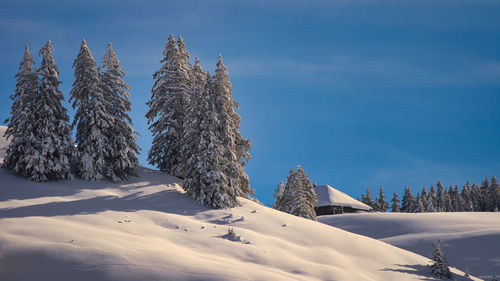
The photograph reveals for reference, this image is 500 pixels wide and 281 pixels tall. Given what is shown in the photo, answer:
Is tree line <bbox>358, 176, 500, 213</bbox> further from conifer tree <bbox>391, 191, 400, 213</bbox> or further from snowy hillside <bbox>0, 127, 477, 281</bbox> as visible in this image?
snowy hillside <bbox>0, 127, 477, 281</bbox>

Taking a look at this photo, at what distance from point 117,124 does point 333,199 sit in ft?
148

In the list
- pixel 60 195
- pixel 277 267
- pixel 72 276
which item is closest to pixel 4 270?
pixel 72 276

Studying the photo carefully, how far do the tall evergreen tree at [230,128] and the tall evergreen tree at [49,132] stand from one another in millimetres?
11448

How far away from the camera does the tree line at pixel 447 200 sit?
87.6 metres

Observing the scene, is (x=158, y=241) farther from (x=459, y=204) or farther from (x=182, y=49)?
(x=459, y=204)

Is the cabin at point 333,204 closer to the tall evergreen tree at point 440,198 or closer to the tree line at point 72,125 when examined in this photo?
the tree line at point 72,125

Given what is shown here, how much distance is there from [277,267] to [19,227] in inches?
418

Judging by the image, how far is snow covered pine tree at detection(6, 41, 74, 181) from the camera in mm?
25672

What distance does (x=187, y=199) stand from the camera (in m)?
26.8

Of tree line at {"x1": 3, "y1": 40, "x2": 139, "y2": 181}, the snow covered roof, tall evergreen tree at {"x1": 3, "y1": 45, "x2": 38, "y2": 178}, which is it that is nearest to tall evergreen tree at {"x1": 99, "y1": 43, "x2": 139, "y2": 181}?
tree line at {"x1": 3, "y1": 40, "x2": 139, "y2": 181}

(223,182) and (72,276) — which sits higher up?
(223,182)

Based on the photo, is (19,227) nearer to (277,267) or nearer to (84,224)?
(84,224)

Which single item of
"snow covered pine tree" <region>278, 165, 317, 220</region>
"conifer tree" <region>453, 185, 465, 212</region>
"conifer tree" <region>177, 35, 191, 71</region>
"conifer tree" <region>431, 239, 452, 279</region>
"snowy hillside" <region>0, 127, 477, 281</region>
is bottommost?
"conifer tree" <region>431, 239, 452, 279</region>

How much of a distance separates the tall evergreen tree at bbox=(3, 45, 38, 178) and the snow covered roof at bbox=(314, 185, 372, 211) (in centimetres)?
4886
